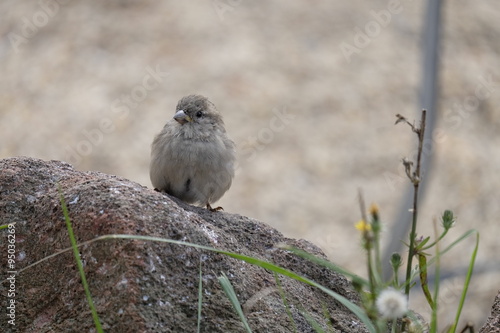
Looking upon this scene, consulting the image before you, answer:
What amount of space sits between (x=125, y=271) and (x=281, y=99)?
263 inches

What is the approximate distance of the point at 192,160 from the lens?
175 inches

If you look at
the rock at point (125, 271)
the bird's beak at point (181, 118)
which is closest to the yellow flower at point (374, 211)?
the rock at point (125, 271)

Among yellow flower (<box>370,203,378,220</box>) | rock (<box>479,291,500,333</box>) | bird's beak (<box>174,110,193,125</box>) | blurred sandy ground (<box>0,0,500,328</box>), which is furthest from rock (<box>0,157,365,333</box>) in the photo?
blurred sandy ground (<box>0,0,500,328</box>)

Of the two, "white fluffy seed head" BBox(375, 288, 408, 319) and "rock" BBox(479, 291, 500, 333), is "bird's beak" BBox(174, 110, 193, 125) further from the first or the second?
"white fluffy seed head" BBox(375, 288, 408, 319)

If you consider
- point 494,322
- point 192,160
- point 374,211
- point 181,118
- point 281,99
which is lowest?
point 374,211

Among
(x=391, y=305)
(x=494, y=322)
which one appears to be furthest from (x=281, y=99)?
(x=391, y=305)

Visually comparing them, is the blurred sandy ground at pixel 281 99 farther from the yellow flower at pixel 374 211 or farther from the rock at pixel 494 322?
the yellow flower at pixel 374 211

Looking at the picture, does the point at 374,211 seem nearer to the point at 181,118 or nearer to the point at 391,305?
the point at 391,305

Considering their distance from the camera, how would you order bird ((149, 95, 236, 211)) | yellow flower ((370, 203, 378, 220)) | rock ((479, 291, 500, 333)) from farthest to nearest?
bird ((149, 95, 236, 211))
rock ((479, 291, 500, 333))
yellow flower ((370, 203, 378, 220))

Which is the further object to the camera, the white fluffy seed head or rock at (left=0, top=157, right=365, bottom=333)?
rock at (left=0, top=157, right=365, bottom=333)

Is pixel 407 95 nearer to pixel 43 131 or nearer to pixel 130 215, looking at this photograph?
pixel 43 131

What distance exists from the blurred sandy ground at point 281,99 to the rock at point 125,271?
5047 mm

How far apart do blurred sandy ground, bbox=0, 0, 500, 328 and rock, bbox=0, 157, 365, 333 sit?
505 cm

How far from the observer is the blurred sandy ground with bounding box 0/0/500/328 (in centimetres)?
843
